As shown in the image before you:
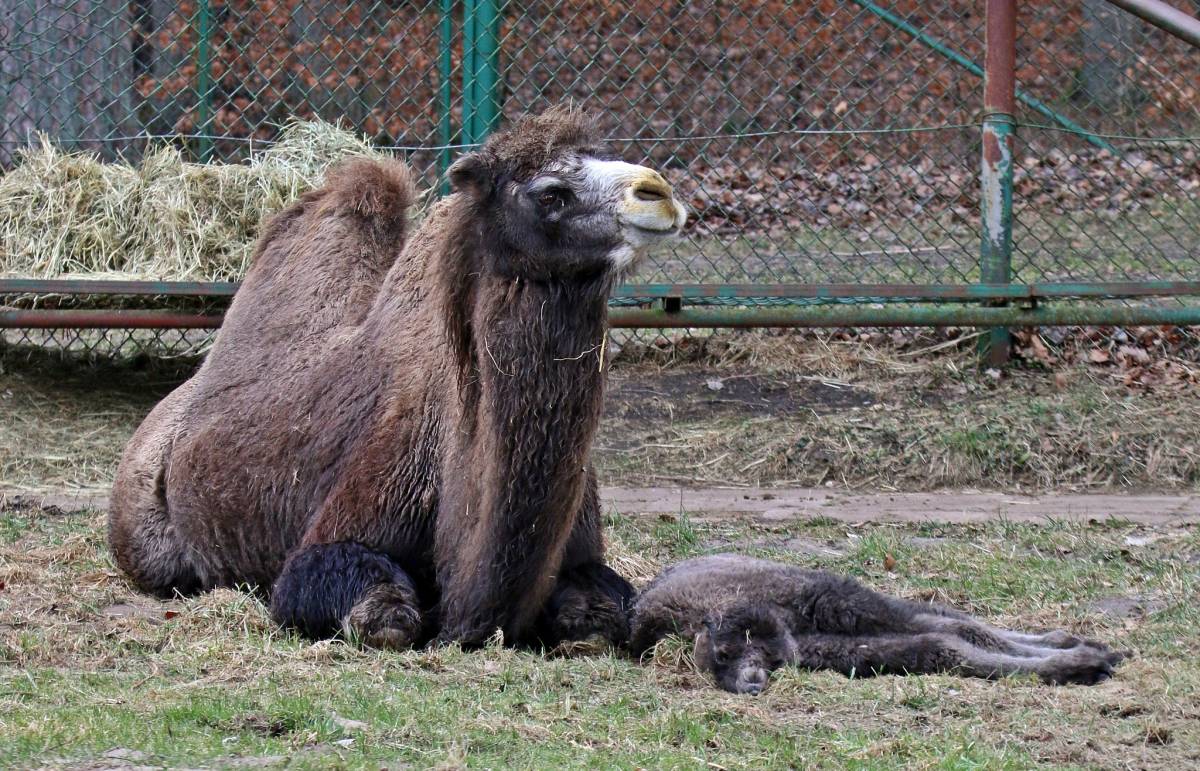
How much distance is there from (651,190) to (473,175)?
26.9 inches

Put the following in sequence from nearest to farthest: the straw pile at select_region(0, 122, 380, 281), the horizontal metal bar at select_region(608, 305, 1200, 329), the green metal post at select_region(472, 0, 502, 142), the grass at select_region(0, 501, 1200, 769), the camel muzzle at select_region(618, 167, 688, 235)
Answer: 1. the grass at select_region(0, 501, 1200, 769)
2. the camel muzzle at select_region(618, 167, 688, 235)
3. the horizontal metal bar at select_region(608, 305, 1200, 329)
4. the straw pile at select_region(0, 122, 380, 281)
5. the green metal post at select_region(472, 0, 502, 142)

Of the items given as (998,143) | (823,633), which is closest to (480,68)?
(998,143)

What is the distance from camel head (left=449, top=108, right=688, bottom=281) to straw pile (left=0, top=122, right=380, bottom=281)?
3678mm

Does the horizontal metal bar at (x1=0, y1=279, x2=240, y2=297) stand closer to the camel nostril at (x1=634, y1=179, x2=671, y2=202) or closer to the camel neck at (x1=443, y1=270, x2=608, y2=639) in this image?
the camel neck at (x1=443, y1=270, x2=608, y2=639)

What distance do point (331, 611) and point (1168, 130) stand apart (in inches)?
412

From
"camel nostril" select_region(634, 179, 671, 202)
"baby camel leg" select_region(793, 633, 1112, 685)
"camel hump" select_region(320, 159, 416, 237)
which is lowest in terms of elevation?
"baby camel leg" select_region(793, 633, 1112, 685)

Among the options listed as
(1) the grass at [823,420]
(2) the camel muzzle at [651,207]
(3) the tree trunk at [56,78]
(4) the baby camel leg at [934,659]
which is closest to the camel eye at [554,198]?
(2) the camel muzzle at [651,207]

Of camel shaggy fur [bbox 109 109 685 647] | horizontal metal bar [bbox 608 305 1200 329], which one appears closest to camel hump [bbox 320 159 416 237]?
camel shaggy fur [bbox 109 109 685 647]

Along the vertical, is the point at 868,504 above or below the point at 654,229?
below

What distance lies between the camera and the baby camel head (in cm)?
448

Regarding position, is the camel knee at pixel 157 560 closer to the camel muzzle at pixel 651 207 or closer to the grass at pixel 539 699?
the grass at pixel 539 699

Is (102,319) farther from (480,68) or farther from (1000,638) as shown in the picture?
(1000,638)

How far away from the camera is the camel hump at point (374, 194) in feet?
22.3

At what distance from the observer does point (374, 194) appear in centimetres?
678
